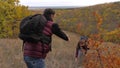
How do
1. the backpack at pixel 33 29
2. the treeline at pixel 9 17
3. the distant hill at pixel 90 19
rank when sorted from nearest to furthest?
the backpack at pixel 33 29 < the treeline at pixel 9 17 < the distant hill at pixel 90 19

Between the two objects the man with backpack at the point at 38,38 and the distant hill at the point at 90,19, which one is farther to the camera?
the distant hill at the point at 90,19

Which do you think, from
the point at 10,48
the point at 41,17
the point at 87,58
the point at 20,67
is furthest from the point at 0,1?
the point at 41,17

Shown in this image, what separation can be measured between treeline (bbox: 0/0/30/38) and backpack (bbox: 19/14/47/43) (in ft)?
108

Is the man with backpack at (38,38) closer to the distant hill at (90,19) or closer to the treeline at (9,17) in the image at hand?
the treeline at (9,17)

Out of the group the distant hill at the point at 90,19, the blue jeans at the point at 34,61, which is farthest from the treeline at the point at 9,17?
the blue jeans at the point at 34,61

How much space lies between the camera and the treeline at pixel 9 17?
4291cm

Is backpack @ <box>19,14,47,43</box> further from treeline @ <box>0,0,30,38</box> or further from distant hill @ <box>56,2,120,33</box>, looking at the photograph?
distant hill @ <box>56,2,120,33</box>

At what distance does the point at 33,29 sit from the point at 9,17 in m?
35.2

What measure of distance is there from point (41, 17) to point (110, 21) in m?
69.7

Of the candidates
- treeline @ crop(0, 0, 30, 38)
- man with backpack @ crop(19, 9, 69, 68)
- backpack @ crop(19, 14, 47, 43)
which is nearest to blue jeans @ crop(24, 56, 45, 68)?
man with backpack @ crop(19, 9, 69, 68)

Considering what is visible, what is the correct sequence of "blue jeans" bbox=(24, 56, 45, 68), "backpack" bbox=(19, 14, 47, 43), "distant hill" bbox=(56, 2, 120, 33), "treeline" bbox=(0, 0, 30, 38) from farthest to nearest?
"distant hill" bbox=(56, 2, 120, 33), "treeline" bbox=(0, 0, 30, 38), "blue jeans" bbox=(24, 56, 45, 68), "backpack" bbox=(19, 14, 47, 43)

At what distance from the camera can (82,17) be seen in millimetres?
86688

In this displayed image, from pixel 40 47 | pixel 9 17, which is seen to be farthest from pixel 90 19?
pixel 40 47

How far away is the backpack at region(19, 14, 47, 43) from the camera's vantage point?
862 cm
